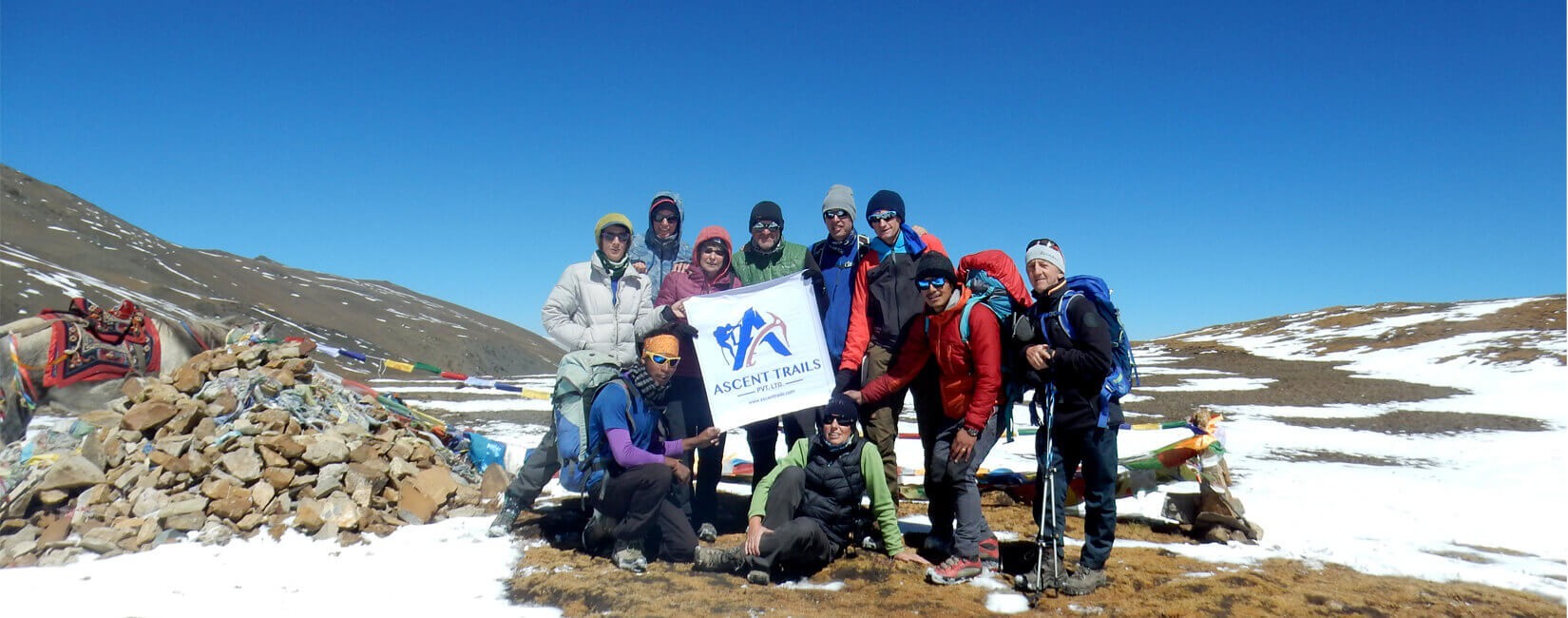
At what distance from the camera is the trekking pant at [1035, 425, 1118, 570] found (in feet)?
15.8

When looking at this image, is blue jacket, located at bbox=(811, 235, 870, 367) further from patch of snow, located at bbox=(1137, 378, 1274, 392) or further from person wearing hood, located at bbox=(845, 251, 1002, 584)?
patch of snow, located at bbox=(1137, 378, 1274, 392)

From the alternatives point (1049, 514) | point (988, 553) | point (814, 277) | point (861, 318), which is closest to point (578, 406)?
point (814, 277)

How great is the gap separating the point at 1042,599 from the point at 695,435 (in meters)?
2.93

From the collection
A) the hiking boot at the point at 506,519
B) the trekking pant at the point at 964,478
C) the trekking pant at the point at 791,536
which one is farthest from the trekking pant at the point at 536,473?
the trekking pant at the point at 964,478

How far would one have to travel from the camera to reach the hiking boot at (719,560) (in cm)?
543

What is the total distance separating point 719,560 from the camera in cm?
545

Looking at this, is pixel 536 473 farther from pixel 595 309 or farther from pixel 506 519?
pixel 595 309

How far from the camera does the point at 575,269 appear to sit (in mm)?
6309

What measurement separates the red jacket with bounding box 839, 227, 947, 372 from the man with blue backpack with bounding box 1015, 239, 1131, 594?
39.5 inches

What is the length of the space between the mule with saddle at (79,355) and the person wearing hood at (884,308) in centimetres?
717

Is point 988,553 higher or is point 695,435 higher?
point 695,435

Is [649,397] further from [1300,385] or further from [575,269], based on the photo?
[1300,385]

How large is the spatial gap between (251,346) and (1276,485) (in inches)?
473

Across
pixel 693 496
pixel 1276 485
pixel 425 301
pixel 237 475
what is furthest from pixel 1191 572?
pixel 425 301
